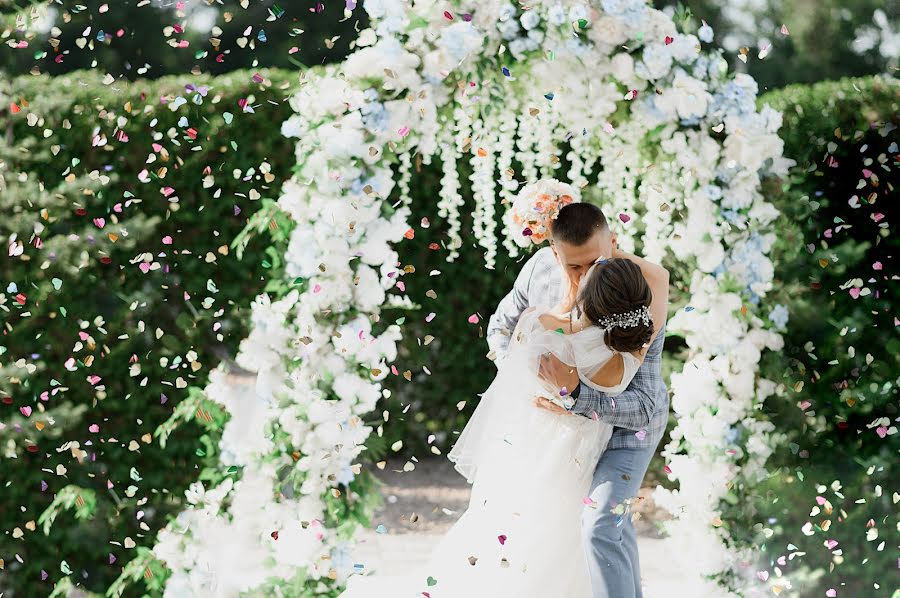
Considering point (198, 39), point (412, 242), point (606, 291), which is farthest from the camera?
point (198, 39)

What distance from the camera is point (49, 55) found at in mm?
13898

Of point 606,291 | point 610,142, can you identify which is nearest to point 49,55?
point 610,142

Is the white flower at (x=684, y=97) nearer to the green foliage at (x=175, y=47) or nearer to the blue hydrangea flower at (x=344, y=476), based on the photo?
the blue hydrangea flower at (x=344, y=476)

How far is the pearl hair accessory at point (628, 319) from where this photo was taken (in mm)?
3119

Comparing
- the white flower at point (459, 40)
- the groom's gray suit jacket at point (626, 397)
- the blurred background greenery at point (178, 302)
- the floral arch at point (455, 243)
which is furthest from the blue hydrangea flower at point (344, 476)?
the white flower at point (459, 40)

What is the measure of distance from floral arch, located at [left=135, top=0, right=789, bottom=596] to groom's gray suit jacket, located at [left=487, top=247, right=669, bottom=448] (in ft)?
1.77

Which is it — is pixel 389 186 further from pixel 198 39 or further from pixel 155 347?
pixel 198 39

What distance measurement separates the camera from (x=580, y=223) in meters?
3.32

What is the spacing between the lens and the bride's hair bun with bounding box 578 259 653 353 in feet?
10.2

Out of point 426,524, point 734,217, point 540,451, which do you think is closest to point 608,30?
point 734,217

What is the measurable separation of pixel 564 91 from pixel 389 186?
0.82 meters

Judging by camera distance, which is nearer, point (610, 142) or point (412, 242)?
point (610, 142)

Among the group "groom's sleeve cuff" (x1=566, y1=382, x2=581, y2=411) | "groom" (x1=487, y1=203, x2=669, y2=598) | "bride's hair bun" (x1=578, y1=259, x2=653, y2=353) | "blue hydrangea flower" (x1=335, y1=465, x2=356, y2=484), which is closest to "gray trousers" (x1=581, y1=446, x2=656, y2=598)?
"groom" (x1=487, y1=203, x2=669, y2=598)

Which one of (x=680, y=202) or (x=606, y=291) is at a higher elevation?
(x=680, y=202)
